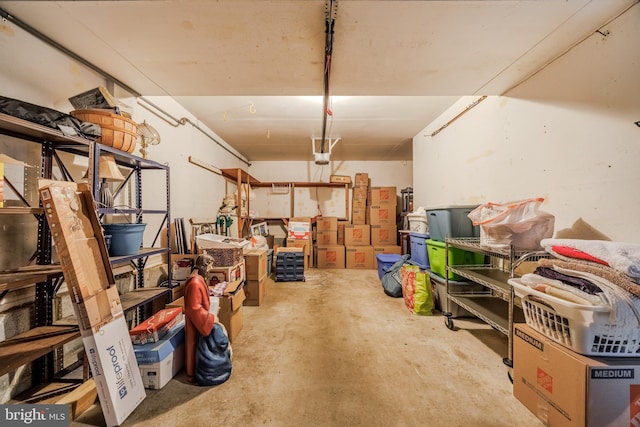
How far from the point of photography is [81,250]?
1253mm

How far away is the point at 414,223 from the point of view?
3062mm

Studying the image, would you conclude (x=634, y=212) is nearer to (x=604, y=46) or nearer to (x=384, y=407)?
(x=604, y=46)

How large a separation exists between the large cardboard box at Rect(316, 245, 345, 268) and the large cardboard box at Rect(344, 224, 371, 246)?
0.93 ft

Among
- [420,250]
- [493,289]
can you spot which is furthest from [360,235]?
[493,289]

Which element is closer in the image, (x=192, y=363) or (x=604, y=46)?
(x=604, y=46)

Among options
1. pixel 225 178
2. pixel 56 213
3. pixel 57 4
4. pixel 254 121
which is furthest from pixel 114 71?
pixel 225 178

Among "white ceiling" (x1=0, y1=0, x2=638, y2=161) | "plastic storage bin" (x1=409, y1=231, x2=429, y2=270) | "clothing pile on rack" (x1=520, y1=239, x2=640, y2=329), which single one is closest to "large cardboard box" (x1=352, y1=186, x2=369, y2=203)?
"plastic storage bin" (x1=409, y1=231, x2=429, y2=270)

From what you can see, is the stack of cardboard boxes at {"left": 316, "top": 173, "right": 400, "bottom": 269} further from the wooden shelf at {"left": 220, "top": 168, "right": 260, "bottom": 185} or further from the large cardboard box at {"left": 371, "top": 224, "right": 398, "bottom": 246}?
the wooden shelf at {"left": 220, "top": 168, "right": 260, "bottom": 185}

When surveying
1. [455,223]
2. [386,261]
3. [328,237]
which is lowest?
[386,261]

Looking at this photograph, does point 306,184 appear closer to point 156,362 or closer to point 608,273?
point 156,362

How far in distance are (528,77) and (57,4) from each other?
3282 mm

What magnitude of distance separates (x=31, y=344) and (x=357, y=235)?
4.51 meters

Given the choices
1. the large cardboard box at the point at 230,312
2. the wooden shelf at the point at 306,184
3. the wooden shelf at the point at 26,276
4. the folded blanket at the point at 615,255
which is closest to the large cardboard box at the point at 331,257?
the wooden shelf at the point at 306,184

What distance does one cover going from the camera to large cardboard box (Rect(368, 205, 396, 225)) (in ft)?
16.6
